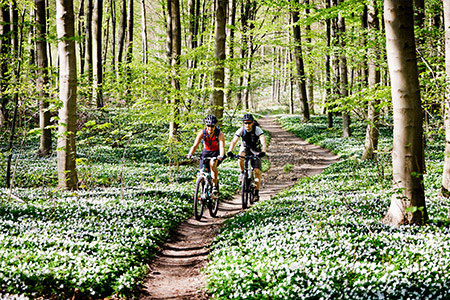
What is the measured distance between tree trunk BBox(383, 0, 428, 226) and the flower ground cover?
1.59 feet

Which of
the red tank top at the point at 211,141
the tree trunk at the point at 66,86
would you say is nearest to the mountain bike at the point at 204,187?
the red tank top at the point at 211,141

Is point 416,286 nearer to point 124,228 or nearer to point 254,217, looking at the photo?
point 254,217

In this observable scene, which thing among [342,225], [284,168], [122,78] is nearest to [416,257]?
[342,225]

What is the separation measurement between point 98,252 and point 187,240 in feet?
8.46

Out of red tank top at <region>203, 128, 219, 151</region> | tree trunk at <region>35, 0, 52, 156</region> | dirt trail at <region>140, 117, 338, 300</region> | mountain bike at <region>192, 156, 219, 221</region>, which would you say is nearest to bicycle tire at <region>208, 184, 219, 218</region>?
mountain bike at <region>192, 156, 219, 221</region>

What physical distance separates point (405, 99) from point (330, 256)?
309 centimetres

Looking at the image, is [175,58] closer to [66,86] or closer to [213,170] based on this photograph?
[66,86]

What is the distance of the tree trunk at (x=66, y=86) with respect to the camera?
32.1 feet

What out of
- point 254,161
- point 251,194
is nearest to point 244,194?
point 251,194

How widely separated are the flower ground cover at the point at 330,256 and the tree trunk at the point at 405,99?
0.49 metres

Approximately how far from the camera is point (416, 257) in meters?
5.48

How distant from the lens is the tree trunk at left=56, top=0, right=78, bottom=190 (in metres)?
9.78

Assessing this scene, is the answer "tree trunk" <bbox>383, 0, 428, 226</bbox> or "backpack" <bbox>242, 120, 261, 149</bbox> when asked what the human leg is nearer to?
"backpack" <bbox>242, 120, 261, 149</bbox>

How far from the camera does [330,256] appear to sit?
5.73 meters
